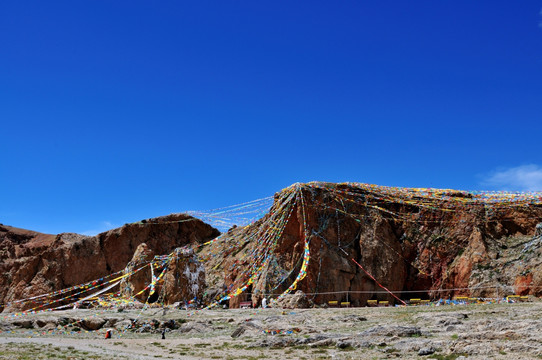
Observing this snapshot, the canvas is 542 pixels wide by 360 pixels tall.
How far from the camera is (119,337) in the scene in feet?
80.9

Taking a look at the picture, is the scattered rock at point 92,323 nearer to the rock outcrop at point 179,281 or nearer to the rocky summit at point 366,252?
the rock outcrop at point 179,281

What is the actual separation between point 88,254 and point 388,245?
122 feet

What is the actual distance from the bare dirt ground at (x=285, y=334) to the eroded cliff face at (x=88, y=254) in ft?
96.3

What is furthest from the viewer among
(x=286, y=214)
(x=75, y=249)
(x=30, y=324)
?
(x=75, y=249)

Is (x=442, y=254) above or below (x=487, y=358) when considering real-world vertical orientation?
above

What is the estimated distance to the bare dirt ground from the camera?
16141 mm

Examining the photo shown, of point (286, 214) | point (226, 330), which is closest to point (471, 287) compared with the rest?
point (286, 214)

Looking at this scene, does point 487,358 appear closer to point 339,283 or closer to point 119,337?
point 119,337

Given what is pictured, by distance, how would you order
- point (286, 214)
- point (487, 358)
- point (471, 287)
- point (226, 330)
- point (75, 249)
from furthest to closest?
point (75, 249) → point (286, 214) → point (471, 287) → point (226, 330) → point (487, 358)

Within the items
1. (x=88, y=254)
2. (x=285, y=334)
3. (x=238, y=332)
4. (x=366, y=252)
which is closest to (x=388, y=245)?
(x=366, y=252)

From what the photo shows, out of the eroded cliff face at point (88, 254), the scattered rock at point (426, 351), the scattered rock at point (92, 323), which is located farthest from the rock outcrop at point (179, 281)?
the eroded cliff face at point (88, 254)

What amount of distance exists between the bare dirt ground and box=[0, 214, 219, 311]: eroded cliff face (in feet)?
96.3

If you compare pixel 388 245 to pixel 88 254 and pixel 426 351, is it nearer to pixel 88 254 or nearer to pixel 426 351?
pixel 426 351

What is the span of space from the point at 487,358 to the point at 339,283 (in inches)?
782
